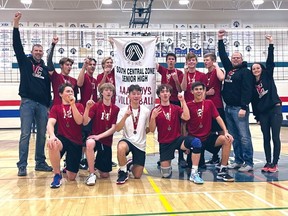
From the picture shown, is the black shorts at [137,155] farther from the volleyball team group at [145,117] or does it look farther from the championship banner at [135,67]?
Result: the championship banner at [135,67]

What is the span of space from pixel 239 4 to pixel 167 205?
16.0 m

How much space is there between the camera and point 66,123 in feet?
14.4

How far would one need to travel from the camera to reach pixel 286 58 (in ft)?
52.2

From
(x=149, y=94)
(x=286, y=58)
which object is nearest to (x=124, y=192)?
(x=149, y=94)

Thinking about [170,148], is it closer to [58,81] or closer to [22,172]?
[58,81]

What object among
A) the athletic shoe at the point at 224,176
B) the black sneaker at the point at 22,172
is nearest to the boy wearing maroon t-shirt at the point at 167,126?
the athletic shoe at the point at 224,176

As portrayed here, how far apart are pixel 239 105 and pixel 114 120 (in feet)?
6.12

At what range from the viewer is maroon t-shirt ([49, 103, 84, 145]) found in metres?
4.37

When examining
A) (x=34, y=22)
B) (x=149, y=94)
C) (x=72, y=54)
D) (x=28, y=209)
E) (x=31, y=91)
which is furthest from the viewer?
(x=34, y=22)

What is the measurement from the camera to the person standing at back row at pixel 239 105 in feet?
15.9

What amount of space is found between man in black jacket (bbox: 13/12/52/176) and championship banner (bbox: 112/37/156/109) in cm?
111

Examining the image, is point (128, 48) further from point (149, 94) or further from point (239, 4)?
point (239, 4)

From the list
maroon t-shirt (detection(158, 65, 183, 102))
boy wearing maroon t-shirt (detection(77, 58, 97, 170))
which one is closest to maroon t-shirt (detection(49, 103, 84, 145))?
boy wearing maroon t-shirt (detection(77, 58, 97, 170))

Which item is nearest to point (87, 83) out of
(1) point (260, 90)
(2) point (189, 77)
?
(2) point (189, 77)
